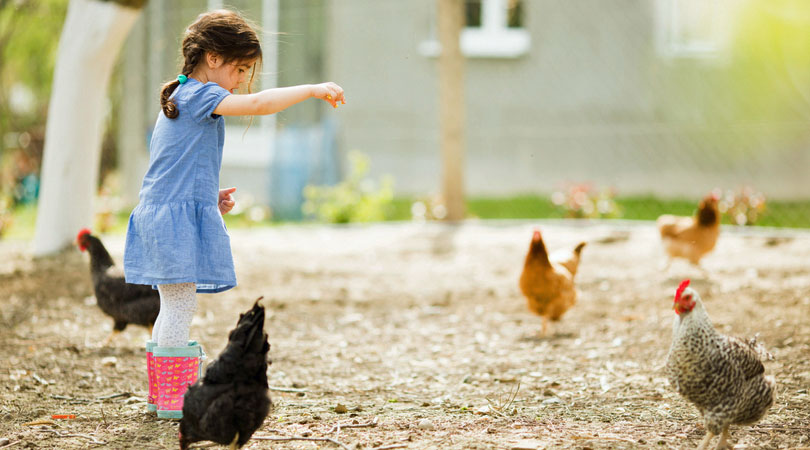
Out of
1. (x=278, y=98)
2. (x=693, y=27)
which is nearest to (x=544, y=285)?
(x=278, y=98)

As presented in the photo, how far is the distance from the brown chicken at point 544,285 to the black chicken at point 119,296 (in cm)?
220

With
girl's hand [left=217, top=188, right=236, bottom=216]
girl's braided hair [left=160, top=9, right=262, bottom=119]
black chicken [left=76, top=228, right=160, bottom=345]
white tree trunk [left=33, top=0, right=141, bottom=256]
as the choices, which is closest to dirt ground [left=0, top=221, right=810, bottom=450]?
black chicken [left=76, top=228, right=160, bottom=345]

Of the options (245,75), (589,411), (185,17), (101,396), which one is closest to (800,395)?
(589,411)

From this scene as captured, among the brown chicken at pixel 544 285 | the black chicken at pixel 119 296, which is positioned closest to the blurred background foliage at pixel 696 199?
the brown chicken at pixel 544 285

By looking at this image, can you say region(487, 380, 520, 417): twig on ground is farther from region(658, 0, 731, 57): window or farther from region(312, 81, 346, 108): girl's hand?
region(658, 0, 731, 57): window

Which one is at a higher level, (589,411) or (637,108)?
(637,108)

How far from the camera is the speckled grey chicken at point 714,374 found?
116 inches

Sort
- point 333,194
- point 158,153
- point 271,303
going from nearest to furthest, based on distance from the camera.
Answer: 1. point 158,153
2. point 271,303
3. point 333,194

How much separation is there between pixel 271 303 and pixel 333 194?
13.7ft

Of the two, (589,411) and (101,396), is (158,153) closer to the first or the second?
(101,396)

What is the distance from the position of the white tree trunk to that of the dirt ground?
35 centimetres

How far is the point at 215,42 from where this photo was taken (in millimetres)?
3105

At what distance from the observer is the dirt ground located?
A: 10.7ft

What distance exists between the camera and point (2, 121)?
15250 mm
